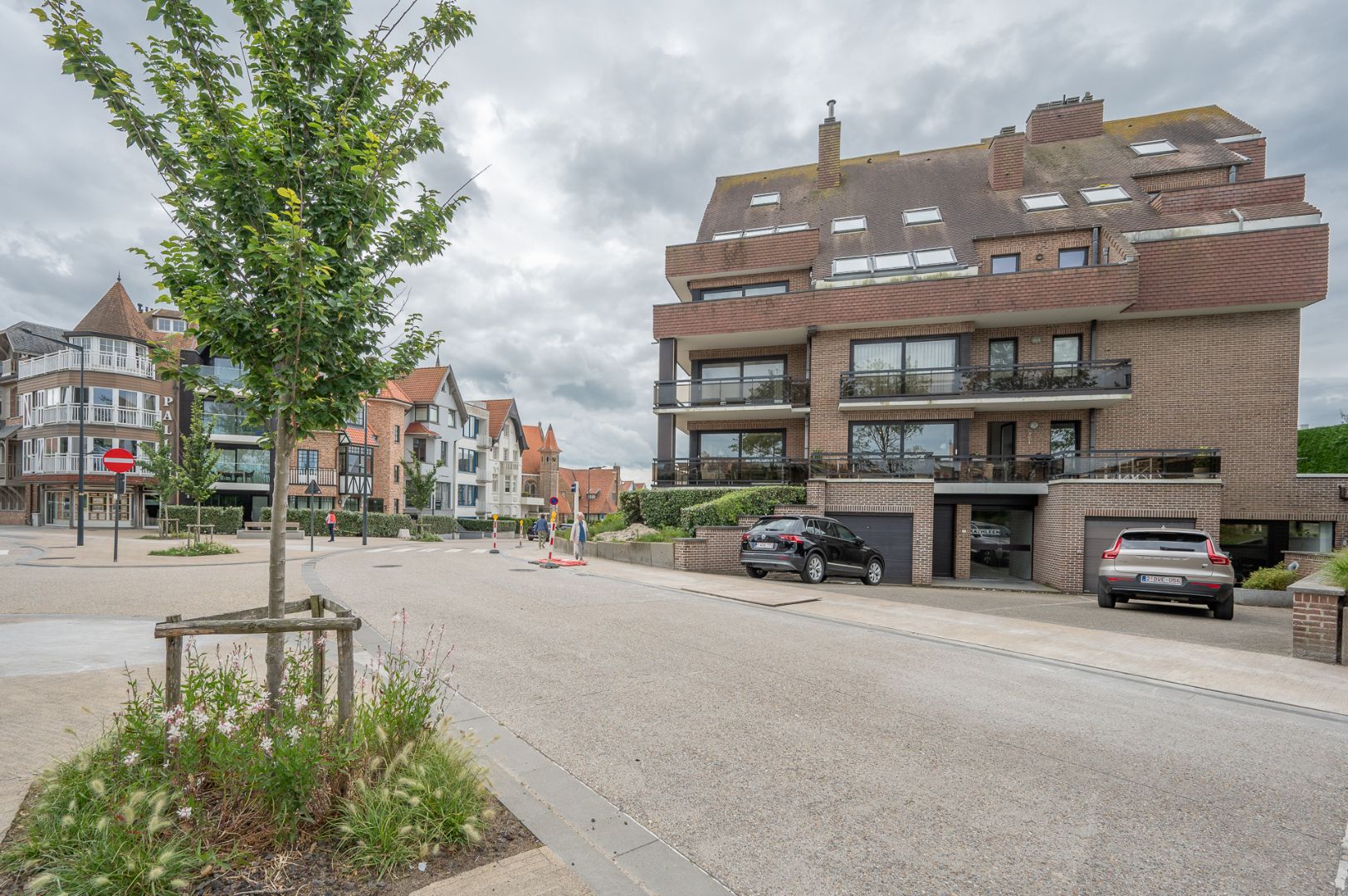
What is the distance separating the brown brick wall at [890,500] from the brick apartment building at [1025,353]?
7cm

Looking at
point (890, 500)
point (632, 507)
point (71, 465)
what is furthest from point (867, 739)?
point (71, 465)

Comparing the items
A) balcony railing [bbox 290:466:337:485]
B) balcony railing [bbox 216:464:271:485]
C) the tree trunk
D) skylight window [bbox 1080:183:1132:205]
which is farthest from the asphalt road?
balcony railing [bbox 216:464:271:485]

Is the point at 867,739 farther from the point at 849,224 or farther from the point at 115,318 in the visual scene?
the point at 115,318

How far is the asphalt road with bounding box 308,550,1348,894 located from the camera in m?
3.06

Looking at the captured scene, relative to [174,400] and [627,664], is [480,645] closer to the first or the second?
[627,664]

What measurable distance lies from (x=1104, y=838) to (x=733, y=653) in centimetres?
427

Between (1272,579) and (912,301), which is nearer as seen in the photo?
(1272,579)

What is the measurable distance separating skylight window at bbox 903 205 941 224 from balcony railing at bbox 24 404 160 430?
39.7 meters

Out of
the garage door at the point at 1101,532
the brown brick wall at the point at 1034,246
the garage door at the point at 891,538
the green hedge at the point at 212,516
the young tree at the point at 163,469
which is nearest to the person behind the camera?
the garage door at the point at 1101,532

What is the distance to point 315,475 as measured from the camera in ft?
129

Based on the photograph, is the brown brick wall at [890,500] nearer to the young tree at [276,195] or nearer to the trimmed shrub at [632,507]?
the trimmed shrub at [632,507]

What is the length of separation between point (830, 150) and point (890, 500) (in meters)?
16.5

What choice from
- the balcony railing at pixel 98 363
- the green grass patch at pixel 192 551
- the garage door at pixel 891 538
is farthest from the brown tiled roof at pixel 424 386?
the garage door at pixel 891 538

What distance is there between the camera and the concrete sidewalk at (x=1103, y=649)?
21.0 ft
